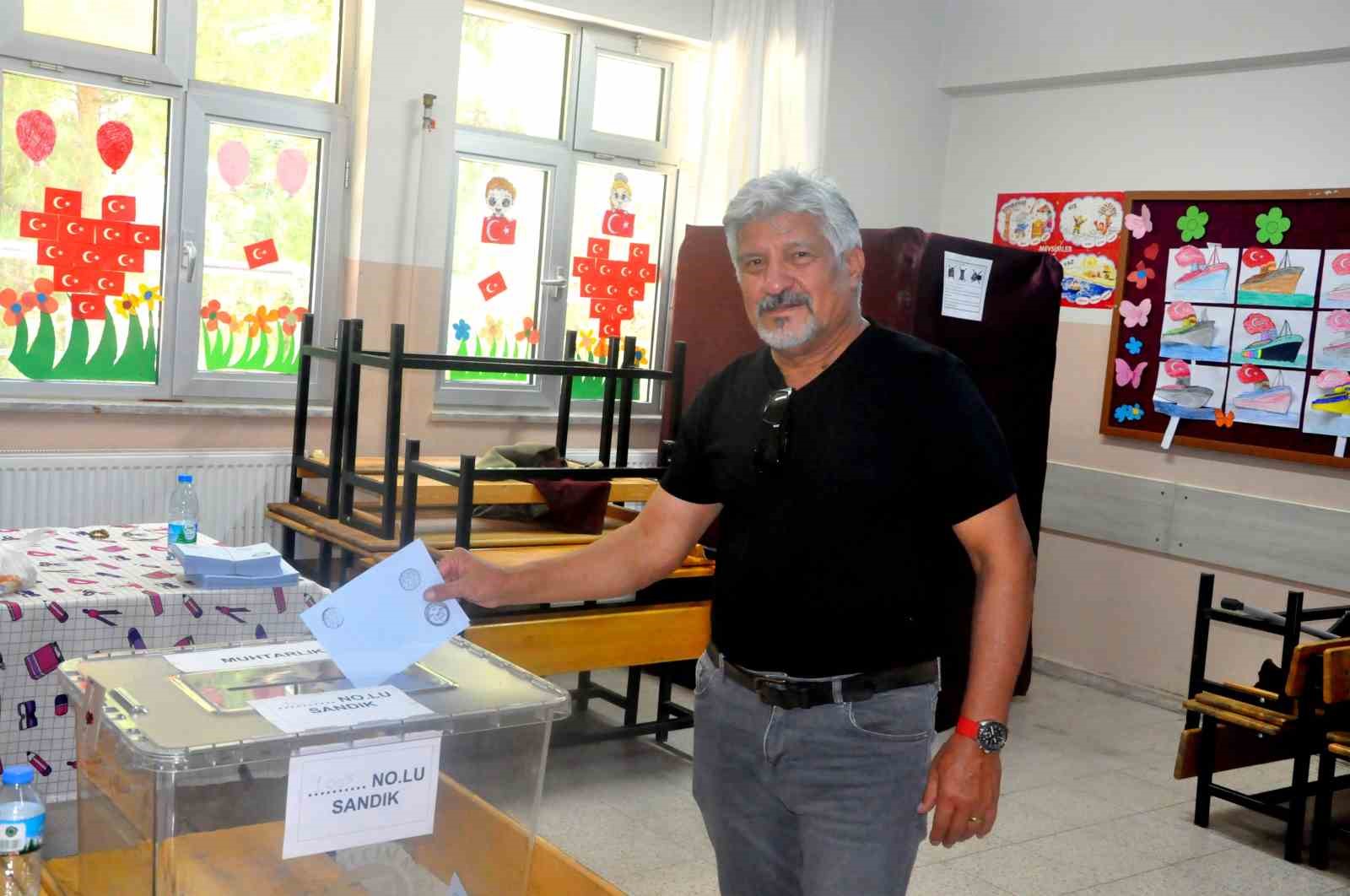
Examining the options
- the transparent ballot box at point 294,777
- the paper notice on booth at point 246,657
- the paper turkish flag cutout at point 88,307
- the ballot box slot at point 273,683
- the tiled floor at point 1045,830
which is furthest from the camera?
the paper turkish flag cutout at point 88,307

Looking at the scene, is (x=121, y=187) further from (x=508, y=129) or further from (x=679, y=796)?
(x=679, y=796)

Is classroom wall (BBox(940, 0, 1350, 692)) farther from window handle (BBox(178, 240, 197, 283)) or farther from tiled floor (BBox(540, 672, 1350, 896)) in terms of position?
window handle (BBox(178, 240, 197, 283))

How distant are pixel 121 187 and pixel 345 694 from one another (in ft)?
11.4

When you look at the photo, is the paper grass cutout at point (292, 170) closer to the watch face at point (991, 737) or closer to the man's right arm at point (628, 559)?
the man's right arm at point (628, 559)

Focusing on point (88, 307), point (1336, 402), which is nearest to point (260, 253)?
point (88, 307)

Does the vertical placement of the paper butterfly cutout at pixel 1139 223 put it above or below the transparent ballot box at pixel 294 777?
above

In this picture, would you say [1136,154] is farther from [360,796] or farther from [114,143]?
[360,796]

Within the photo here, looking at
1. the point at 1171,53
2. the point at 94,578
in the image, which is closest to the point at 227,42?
the point at 94,578

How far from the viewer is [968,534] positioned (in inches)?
65.9

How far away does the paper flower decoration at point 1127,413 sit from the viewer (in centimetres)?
530

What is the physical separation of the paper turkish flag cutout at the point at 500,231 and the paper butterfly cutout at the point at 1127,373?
259 centimetres

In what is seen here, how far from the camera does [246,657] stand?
1362 mm

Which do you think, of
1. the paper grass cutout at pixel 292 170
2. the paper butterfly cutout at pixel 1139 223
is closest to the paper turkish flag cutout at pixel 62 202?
the paper grass cutout at pixel 292 170

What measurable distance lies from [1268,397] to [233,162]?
394cm
